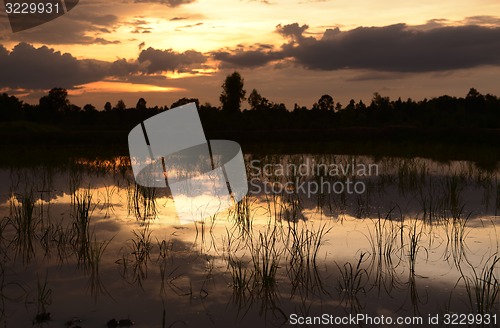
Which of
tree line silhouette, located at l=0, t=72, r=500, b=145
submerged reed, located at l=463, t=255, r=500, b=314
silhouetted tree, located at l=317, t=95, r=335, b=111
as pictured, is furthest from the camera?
silhouetted tree, located at l=317, t=95, r=335, b=111

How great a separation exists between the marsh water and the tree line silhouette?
16.8m

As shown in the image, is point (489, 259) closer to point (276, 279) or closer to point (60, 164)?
point (276, 279)

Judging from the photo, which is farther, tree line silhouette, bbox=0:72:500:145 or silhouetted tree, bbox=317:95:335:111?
silhouetted tree, bbox=317:95:335:111

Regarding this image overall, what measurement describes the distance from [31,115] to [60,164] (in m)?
35.7

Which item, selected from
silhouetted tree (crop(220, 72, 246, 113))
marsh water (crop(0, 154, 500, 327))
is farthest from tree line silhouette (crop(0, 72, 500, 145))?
marsh water (crop(0, 154, 500, 327))

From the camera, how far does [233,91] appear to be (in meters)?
61.2

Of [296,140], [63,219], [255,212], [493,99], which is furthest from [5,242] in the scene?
[493,99]

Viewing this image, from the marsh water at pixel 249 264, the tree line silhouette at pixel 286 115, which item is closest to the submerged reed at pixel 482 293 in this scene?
the marsh water at pixel 249 264

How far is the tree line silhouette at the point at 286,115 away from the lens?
25531mm

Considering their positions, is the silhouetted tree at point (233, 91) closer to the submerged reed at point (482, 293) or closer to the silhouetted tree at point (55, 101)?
the silhouetted tree at point (55, 101)

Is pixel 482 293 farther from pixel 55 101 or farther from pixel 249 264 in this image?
pixel 55 101

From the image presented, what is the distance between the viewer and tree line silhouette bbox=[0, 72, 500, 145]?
83.8 feet

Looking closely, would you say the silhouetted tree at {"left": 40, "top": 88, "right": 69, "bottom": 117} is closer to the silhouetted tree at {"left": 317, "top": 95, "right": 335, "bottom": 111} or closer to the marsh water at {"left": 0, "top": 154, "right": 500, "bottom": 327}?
the silhouetted tree at {"left": 317, "top": 95, "right": 335, "bottom": 111}

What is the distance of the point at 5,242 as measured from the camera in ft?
17.7
